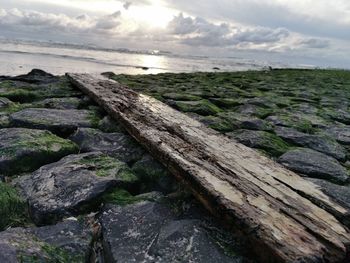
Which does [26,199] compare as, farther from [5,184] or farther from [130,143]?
[130,143]

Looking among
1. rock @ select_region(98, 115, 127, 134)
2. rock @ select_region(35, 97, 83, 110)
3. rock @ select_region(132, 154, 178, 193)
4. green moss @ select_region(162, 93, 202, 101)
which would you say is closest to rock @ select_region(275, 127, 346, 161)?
rock @ select_region(98, 115, 127, 134)

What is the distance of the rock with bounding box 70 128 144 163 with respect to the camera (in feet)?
9.57

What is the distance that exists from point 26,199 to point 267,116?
137 inches

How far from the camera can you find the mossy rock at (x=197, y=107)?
482 cm

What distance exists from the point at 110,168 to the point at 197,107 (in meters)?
2.60

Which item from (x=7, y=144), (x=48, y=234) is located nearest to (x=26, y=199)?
(x=48, y=234)

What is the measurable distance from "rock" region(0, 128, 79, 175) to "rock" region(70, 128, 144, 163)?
132mm

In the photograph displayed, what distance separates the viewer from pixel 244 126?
4168 mm

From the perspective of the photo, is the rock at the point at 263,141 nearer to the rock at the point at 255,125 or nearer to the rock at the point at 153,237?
the rock at the point at 255,125

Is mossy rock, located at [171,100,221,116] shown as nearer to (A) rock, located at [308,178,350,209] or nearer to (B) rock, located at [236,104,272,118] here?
(B) rock, located at [236,104,272,118]

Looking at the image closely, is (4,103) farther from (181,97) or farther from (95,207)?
(95,207)

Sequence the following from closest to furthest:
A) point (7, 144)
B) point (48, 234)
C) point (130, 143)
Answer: point (48, 234)
point (7, 144)
point (130, 143)

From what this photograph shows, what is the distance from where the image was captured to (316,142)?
3734 mm

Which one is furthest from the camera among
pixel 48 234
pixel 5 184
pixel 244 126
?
pixel 244 126
